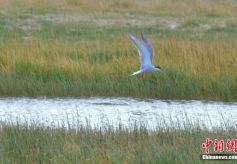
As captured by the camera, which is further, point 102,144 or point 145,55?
point 145,55

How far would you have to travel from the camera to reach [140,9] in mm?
25906

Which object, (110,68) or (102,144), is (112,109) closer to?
(110,68)

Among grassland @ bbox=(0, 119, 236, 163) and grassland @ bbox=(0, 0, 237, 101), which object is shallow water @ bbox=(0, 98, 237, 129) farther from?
grassland @ bbox=(0, 119, 236, 163)

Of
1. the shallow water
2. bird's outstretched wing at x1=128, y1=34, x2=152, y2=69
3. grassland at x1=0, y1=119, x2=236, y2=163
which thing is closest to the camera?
grassland at x1=0, y1=119, x2=236, y2=163

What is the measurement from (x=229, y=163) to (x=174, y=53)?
729 centimetres

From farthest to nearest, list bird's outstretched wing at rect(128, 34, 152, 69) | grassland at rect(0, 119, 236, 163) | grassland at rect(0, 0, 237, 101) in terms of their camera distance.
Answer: grassland at rect(0, 0, 237, 101), bird's outstretched wing at rect(128, 34, 152, 69), grassland at rect(0, 119, 236, 163)

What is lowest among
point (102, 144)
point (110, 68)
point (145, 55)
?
point (102, 144)

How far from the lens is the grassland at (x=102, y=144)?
7785 mm

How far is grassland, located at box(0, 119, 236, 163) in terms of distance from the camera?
7.79 m

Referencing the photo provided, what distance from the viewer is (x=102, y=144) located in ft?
28.2

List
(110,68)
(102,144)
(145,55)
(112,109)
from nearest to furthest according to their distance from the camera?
(102,144) → (145,55) → (112,109) → (110,68)

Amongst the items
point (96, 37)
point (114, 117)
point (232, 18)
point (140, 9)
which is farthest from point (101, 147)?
point (140, 9)

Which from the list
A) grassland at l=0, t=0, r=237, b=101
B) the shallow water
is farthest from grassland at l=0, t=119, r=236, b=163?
grassland at l=0, t=0, r=237, b=101

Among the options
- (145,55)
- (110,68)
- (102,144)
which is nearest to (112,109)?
(145,55)
